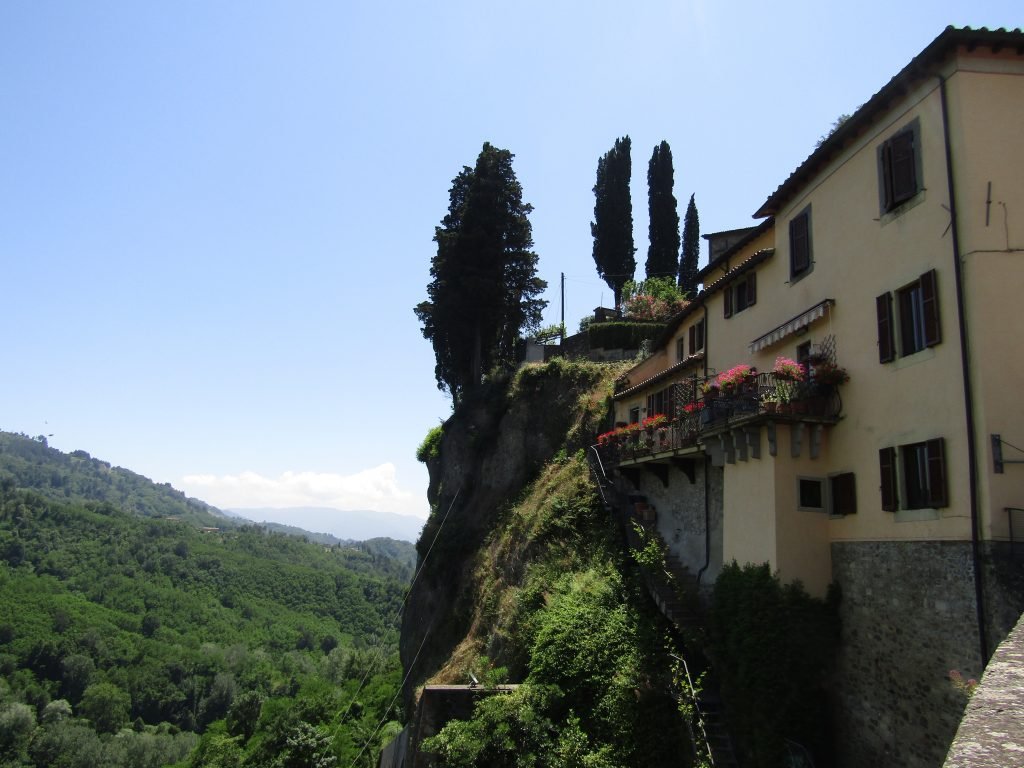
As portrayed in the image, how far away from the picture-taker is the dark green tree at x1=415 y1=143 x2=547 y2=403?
42250 mm

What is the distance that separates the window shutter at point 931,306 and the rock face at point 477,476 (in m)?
20.4

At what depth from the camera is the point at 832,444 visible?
50.7 feet

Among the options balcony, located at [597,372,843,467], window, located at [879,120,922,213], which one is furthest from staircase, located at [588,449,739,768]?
window, located at [879,120,922,213]

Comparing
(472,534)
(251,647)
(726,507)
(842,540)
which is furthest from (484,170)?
(251,647)

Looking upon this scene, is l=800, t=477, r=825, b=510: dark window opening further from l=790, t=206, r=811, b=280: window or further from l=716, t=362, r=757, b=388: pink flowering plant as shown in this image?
l=790, t=206, r=811, b=280: window

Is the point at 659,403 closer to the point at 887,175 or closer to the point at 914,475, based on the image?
the point at 887,175

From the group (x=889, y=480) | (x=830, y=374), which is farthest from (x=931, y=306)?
Result: (x=889, y=480)

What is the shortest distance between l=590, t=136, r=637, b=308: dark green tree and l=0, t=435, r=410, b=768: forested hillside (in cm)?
3013

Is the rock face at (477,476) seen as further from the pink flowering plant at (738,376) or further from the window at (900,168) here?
the window at (900,168)

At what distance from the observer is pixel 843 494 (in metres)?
14.9

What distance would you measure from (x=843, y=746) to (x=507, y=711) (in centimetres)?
787

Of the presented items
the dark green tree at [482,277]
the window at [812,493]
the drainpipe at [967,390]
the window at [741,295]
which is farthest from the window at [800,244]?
the dark green tree at [482,277]

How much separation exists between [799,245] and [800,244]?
0.05 meters

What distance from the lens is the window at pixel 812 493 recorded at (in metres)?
15.4
